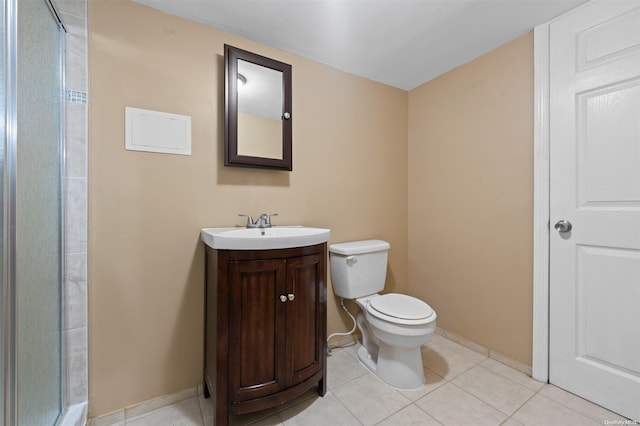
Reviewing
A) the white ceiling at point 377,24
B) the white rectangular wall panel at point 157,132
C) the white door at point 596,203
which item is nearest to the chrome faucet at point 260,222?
the white rectangular wall panel at point 157,132

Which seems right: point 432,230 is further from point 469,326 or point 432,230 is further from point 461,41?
point 461,41

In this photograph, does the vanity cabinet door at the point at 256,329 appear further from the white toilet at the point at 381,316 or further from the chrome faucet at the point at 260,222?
the white toilet at the point at 381,316

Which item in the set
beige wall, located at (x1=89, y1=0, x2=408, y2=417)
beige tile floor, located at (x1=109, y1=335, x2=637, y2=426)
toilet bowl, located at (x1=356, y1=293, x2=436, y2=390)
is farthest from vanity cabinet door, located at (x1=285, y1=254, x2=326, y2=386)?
beige wall, located at (x1=89, y1=0, x2=408, y2=417)

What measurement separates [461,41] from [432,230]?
131 cm

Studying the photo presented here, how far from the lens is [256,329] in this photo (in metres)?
1.20

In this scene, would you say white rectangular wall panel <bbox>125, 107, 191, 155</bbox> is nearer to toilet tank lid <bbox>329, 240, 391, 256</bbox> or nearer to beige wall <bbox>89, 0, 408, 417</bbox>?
beige wall <bbox>89, 0, 408, 417</bbox>

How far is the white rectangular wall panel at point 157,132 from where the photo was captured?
1.31 m

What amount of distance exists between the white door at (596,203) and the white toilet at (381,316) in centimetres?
76

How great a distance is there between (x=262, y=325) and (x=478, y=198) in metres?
1.63

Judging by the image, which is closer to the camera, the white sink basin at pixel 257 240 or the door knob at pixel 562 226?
the white sink basin at pixel 257 240

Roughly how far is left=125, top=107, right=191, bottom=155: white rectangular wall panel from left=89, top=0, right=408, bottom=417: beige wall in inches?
1.3

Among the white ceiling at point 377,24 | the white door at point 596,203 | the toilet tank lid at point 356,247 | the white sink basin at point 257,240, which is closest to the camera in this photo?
the white sink basin at point 257,240

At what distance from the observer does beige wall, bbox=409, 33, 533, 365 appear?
5.39ft

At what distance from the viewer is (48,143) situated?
1057mm
